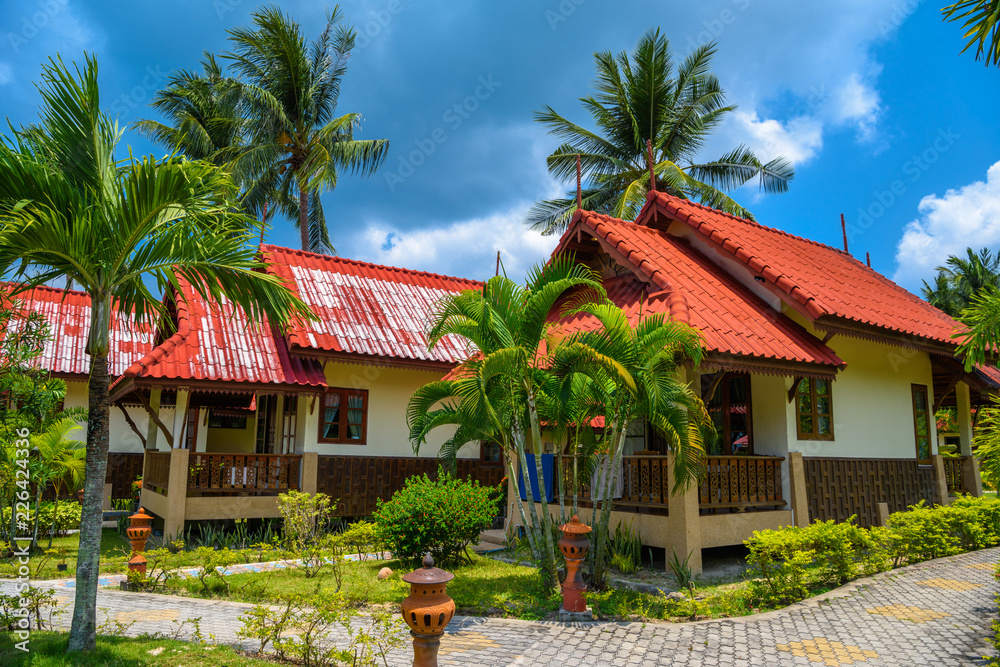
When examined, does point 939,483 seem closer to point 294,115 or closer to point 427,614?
point 427,614

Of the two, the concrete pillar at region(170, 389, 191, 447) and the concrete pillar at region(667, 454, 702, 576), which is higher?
the concrete pillar at region(170, 389, 191, 447)

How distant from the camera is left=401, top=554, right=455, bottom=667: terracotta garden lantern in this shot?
465cm

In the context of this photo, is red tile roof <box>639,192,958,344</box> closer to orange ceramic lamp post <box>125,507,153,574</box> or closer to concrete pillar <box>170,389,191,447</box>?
concrete pillar <box>170,389,191,447</box>

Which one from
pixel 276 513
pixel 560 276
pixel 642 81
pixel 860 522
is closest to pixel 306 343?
pixel 276 513

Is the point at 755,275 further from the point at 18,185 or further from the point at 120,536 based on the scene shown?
the point at 120,536

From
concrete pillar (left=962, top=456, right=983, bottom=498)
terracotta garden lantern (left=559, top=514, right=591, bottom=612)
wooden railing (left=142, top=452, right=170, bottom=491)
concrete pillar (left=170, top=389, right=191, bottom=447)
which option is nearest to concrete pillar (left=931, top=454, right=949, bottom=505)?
concrete pillar (left=962, top=456, right=983, bottom=498)

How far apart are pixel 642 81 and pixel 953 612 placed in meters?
19.5

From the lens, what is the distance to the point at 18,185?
5.20 metres

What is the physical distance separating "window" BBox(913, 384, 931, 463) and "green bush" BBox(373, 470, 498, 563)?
29.8 ft

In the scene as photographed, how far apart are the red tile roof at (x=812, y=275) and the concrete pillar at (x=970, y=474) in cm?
302

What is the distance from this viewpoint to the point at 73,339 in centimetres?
1745

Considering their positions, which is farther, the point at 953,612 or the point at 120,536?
the point at 120,536

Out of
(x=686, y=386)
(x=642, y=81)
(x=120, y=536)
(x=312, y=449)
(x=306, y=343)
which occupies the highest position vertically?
(x=642, y=81)

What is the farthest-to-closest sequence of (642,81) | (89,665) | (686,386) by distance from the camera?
(642,81)
(686,386)
(89,665)
